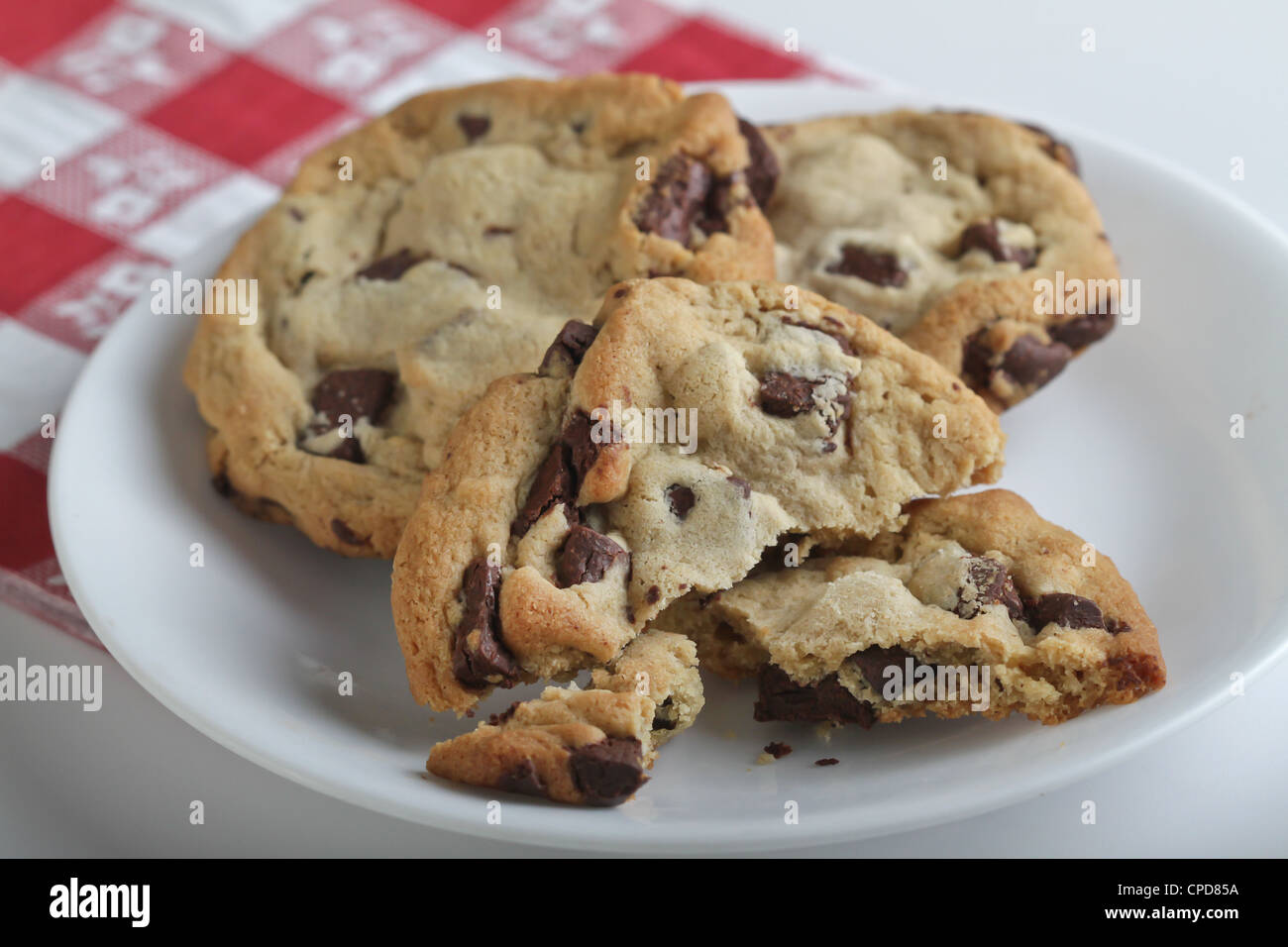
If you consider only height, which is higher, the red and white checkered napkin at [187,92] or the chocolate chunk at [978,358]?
the red and white checkered napkin at [187,92]

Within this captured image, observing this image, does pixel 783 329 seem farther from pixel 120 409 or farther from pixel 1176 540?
pixel 120 409

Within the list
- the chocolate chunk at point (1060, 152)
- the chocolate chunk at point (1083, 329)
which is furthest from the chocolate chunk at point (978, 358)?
the chocolate chunk at point (1060, 152)

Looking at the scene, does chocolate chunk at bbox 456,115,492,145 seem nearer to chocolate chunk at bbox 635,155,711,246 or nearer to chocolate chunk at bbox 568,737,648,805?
chocolate chunk at bbox 635,155,711,246

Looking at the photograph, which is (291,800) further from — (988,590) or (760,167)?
(760,167)

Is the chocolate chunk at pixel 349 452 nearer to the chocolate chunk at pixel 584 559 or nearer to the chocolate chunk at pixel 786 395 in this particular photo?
the chocolate chunk at pixel 584 559

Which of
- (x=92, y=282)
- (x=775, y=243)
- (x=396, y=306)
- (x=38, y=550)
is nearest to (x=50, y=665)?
(x=38, y=550)

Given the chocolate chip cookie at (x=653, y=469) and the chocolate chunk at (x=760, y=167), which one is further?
the chocolate chunk at (x=760, y=167)
